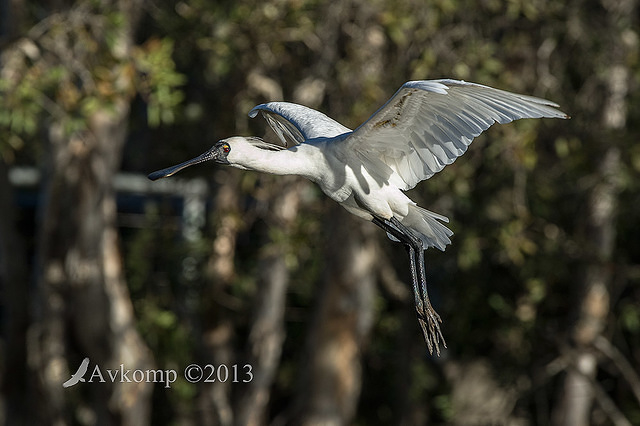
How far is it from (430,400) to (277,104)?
7.78 meters

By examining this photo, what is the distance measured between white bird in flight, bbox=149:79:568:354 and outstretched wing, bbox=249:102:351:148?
2 cm

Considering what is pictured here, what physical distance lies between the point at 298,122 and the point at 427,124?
736mm

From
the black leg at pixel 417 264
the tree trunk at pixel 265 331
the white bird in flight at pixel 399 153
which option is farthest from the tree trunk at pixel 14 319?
the black leg at pixel 417 264

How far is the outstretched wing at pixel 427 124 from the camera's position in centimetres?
373

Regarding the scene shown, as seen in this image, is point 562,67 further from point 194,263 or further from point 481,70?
point 194,263

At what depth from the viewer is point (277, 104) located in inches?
189

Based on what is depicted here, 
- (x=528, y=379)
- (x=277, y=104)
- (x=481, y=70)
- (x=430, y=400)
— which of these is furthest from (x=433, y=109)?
(x=430, y=400)

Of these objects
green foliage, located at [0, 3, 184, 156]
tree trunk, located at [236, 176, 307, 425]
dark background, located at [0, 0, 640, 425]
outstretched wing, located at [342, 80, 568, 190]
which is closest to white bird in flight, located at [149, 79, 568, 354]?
outstretched wing, located at [342, 80, 568, 190]

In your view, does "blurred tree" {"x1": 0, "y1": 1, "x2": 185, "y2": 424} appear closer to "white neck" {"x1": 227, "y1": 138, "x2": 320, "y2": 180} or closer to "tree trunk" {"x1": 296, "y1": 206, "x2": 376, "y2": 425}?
"tree trunk" {"x1": 296, "y1": 206, "x2": 376, "y2": 425}

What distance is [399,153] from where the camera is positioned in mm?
4184

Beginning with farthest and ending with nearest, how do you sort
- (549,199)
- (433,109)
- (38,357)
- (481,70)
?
(549,199), (38,357), (481,70), (433,109)

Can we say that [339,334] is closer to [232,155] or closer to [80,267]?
[80,267]

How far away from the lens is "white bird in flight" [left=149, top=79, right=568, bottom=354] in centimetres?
383

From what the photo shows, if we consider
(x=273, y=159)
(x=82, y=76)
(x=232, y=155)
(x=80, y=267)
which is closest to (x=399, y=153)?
(x=273, y=159)
